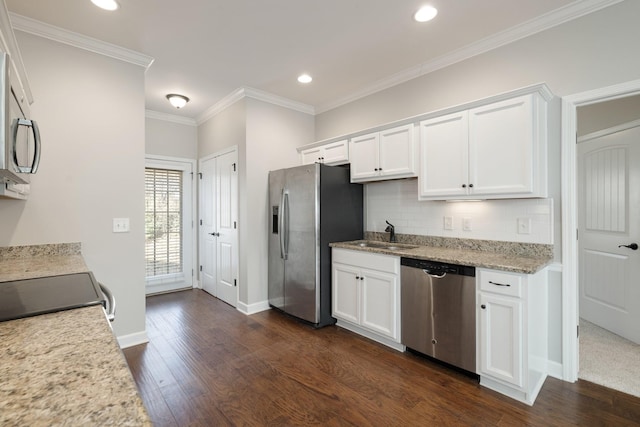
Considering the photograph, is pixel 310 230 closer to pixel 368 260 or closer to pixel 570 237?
pixel 368 260

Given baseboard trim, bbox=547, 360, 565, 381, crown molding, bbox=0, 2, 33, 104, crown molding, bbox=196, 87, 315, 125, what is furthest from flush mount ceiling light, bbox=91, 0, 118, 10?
baseboard trim, bbox=547, 360, 565, 381

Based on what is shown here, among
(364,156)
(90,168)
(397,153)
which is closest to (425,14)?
(397,153)

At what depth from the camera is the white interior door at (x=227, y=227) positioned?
405cm

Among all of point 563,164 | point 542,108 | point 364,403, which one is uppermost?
point 542,108

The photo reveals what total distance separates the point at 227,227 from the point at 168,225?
124 cm

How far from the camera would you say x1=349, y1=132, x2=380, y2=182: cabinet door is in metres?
3.25

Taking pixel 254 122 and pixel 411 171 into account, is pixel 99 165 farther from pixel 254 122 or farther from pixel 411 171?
pixel 411 171

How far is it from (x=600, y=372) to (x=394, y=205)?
2151 millimetres

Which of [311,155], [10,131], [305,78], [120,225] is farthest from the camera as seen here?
[311,155]

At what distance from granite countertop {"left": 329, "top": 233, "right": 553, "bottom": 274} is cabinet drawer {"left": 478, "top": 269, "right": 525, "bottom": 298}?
0.16ft

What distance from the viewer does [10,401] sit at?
58 centimetres

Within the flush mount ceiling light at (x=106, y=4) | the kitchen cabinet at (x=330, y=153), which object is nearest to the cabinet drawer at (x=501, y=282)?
the kitchen cabinet at (x=330, y=153)

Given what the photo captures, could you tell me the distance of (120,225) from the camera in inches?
113

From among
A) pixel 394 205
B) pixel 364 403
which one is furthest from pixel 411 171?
pixel 364 403
